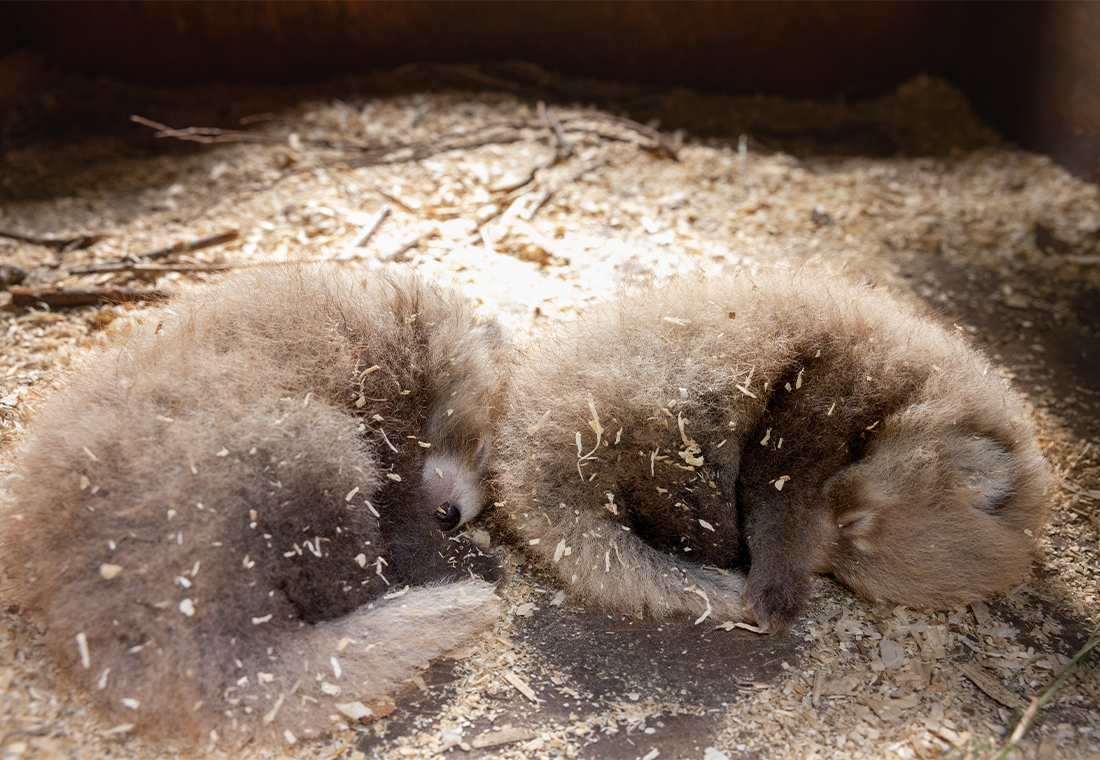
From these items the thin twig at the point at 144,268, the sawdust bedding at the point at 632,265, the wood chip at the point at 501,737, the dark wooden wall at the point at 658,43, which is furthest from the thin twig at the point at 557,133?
the wood chip at the point at 501,737

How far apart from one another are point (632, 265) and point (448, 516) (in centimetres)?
158

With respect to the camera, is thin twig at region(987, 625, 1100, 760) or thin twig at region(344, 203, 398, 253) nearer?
thin twig at region(987, 625, 1100, 760)

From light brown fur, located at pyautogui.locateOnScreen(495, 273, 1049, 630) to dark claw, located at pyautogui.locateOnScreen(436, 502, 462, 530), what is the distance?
0.72 ft

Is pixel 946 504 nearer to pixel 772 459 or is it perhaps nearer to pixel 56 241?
pixel 772 459

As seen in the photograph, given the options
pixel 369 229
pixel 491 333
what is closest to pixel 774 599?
pixel 491 333

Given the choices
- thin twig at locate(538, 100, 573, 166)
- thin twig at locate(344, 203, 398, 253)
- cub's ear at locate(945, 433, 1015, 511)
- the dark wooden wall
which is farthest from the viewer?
the dark wooden wall

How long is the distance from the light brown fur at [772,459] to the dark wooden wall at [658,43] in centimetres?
349

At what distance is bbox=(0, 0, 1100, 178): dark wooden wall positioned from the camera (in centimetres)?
504

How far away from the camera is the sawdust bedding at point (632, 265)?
2170mm

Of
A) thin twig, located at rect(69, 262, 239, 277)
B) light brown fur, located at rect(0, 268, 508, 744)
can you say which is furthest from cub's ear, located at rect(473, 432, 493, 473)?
thin twig, located at rect(69, 262, 239, 277)

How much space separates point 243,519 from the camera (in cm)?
206

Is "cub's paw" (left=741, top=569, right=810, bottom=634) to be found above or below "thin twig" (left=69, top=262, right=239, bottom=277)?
below

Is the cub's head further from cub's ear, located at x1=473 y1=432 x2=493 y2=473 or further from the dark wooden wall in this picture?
the dark wooden wall

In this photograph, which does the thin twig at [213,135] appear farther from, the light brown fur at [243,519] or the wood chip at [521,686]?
the wood chip at [521,686]
